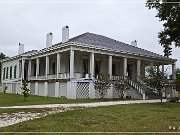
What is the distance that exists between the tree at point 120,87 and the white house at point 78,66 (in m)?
0.50

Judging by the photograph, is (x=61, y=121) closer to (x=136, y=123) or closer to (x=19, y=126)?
(x=19, y=126)

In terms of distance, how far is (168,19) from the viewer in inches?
1067

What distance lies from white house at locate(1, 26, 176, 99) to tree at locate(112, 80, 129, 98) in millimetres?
500

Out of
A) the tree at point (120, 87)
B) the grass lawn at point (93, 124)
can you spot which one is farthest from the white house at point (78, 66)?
the grass lawn at point (93, 124)

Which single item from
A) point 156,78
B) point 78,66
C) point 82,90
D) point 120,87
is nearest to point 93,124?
point 156,78

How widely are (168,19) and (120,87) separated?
7.60 metres

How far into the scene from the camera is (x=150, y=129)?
10.7 metres

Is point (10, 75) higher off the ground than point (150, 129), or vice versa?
point (10, 75)

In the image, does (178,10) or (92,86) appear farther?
(92,86)

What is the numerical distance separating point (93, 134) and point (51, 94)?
23.4 metres

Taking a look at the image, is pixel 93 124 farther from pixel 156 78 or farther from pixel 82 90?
pixel 82 90

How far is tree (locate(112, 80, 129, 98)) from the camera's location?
30.8m

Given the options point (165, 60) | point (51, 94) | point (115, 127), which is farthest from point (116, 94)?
point (115, 127)

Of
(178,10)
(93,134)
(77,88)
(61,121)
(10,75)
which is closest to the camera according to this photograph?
(93,134)
